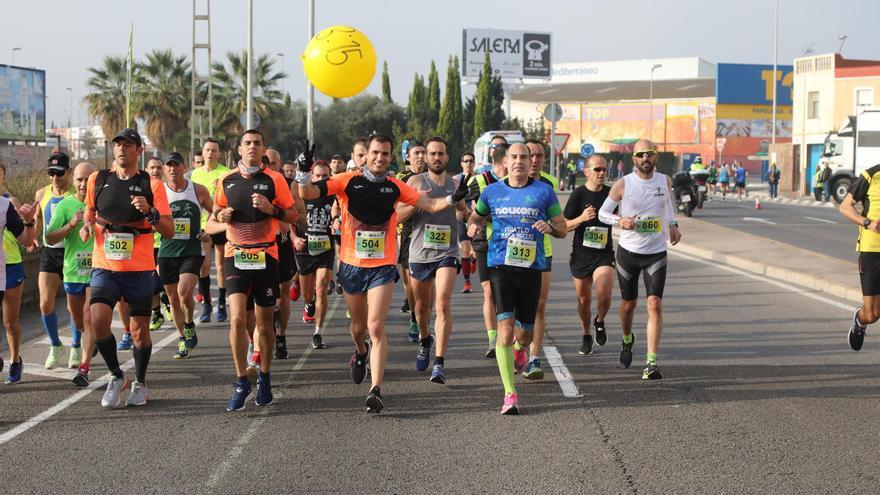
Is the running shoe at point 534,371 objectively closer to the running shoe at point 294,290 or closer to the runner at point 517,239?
the runner at point 517,239

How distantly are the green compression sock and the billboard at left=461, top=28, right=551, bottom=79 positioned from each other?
247 ft

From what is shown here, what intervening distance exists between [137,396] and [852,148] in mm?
38975

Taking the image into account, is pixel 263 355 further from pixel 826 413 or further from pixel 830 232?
pixel 830 232

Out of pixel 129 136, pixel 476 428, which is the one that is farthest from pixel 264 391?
pixel 129 136

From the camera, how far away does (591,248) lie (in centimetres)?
1010

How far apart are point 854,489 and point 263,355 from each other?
421 cm

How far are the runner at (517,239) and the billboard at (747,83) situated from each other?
83588 mm

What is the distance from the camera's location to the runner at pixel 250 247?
773 centimetres

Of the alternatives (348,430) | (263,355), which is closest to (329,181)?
(263,355)

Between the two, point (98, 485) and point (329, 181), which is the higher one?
point (329, 181)

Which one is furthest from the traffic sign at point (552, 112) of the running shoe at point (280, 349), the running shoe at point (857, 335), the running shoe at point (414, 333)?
the running shoe at point (857, 335)

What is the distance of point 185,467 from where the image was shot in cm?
Result: 609

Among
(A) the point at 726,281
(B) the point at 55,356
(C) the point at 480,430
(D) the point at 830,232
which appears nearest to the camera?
(C) the point at 480,430

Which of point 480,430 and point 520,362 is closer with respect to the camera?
point 480,430
